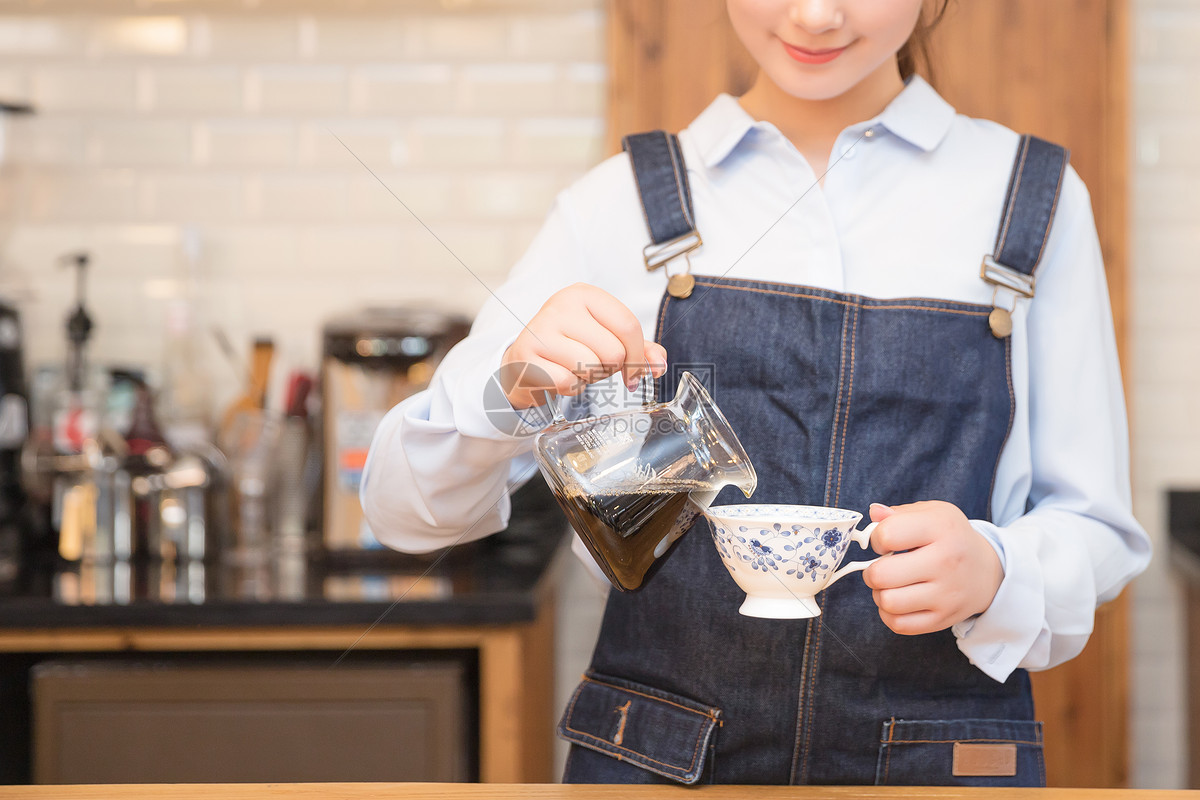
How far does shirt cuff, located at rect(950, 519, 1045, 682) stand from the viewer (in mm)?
805

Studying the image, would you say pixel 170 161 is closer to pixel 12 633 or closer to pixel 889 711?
pixel 12 633

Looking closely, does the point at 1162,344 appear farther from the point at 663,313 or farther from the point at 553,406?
the point at 553,406

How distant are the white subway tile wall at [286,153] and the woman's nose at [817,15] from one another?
3.49 ft

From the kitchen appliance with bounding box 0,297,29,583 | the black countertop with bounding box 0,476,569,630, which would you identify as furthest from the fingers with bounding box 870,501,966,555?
the kitchen appliance with bounding box 0,297,29,583

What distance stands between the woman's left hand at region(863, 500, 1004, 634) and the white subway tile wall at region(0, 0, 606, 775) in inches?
46.3

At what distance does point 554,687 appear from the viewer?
180 centimetres

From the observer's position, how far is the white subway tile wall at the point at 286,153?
6.13 feet

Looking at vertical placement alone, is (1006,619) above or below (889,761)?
above

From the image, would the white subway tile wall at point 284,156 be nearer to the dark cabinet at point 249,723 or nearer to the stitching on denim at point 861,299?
the dark cabinet at point 249,723

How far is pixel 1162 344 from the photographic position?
5.97 feet

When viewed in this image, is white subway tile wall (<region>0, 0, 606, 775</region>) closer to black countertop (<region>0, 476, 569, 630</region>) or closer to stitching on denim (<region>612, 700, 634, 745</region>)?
black countertop (<region>0, 476, 569, 630</region>)

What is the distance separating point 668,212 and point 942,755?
51cm

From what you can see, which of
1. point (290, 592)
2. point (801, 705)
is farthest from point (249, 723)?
point (801, 705)

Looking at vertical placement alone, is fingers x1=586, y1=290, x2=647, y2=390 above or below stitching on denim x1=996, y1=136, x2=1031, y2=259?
below
